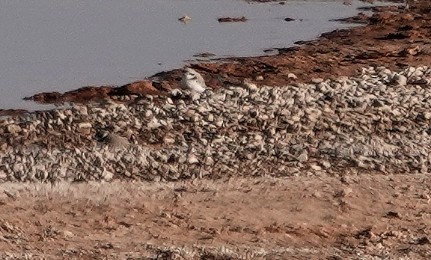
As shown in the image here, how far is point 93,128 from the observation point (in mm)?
15219

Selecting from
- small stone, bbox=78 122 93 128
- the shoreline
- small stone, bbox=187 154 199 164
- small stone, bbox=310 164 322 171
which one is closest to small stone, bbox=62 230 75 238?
small stone, bbox=187 154 199 164

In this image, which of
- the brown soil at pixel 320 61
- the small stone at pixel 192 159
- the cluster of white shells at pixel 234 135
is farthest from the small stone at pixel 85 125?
the brown soil at pixel 320 61

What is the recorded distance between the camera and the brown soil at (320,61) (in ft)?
58.7

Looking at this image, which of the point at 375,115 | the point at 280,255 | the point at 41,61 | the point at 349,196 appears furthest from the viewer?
the point at 41,61

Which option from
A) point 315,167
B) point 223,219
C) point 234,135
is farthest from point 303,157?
point 223,219

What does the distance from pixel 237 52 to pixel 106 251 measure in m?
10.6

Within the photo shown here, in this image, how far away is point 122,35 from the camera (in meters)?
23.2

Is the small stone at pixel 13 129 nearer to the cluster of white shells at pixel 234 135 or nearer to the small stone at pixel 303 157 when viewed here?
the cluster of white shells at pixel 234 135

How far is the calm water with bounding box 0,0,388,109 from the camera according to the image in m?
19.7

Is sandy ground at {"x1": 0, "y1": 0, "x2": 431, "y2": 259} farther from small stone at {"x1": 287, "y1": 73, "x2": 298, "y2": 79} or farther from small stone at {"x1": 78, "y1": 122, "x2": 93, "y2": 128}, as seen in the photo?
small stone at {"x1": 287, "y1": 73, "x2": 298, "y2": 79}

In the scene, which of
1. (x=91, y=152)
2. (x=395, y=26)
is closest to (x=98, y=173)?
(x=91, y=152)

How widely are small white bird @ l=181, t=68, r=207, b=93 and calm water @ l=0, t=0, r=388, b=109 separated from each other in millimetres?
→ 1759

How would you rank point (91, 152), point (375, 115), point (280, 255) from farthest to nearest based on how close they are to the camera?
point (375, 115) < point (91, 152) < point (280, 255)

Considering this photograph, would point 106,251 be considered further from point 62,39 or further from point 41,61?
point 62,39
